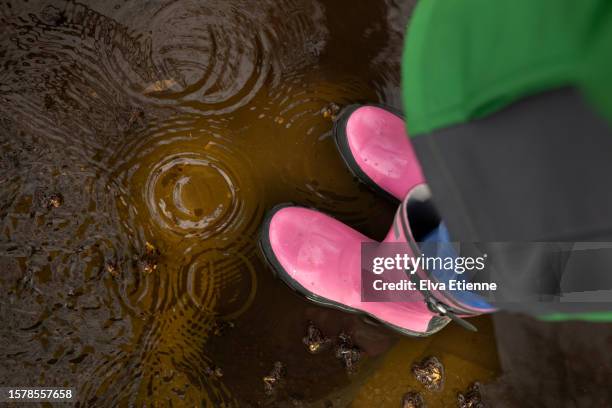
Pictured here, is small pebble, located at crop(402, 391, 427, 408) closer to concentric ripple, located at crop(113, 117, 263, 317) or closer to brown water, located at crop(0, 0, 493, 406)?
brown water, located at crop(0, 0, 493, 406)

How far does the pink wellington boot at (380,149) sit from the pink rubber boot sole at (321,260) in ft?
0.50

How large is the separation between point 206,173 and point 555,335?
1.00 m

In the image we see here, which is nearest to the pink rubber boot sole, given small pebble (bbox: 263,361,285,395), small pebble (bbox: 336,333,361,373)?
small pebble (bbox: 336,333,361,373)

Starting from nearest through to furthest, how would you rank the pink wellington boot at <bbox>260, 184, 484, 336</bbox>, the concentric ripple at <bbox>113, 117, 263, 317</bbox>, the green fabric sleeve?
the green fabric sleeve → the pink wellington boot at <bbox>260, 184, 484, 336</bbox> → the concentric ripple at <bbox>113, 117, 263, 317</bbox>

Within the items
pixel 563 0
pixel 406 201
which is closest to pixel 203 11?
pixel 406 201

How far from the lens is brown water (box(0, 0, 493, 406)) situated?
109cm

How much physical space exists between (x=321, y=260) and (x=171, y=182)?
1.47ft

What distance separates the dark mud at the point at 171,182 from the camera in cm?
109

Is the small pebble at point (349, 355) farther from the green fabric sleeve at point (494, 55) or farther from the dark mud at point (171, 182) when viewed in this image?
the green fabric sleeve at point (494, 55)

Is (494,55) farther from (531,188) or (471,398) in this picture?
(471,398)

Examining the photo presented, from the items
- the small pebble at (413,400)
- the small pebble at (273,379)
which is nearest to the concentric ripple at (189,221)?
the small pebble at (273,379)

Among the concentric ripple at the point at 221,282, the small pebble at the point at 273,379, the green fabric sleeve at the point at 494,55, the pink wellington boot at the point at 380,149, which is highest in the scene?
the green fabric sleeve at the point at 494,55

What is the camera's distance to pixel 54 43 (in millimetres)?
1147

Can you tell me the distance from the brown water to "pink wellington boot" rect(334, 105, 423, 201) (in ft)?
0.22
